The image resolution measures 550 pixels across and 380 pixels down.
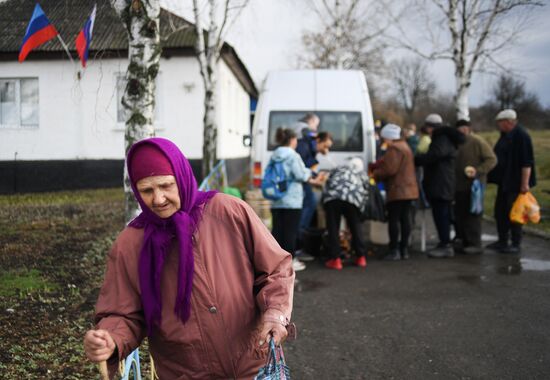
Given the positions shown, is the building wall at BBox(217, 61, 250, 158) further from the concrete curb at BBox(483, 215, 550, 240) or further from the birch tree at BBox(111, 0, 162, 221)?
the birch tree at BBox(111, 0, 162, 221)

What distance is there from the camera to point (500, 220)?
8.57 meters

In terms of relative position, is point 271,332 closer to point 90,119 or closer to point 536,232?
point 536,232

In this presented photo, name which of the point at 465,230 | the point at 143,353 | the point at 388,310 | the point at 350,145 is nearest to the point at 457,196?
the point at 465,230

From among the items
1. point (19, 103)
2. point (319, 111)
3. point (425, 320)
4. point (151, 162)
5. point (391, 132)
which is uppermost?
point (19, 103)

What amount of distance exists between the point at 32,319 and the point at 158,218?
349cm

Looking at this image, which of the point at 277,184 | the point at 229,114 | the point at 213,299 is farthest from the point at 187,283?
the point at 229,114

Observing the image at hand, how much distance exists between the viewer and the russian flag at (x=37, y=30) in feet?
25.3

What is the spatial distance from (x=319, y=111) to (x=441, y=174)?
264 cm

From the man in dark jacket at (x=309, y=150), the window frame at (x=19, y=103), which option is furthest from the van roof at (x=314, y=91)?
the window frame at (x=19, y=103)

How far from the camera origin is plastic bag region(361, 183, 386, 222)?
809cm

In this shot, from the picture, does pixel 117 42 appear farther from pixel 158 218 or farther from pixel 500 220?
pixel 158 218

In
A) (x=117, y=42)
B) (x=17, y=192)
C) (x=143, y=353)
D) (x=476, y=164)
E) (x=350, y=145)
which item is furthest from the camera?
(x=117, y=42)

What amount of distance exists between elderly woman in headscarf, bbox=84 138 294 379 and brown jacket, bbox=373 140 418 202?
589 centimetres

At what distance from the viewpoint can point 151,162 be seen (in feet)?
7.20
